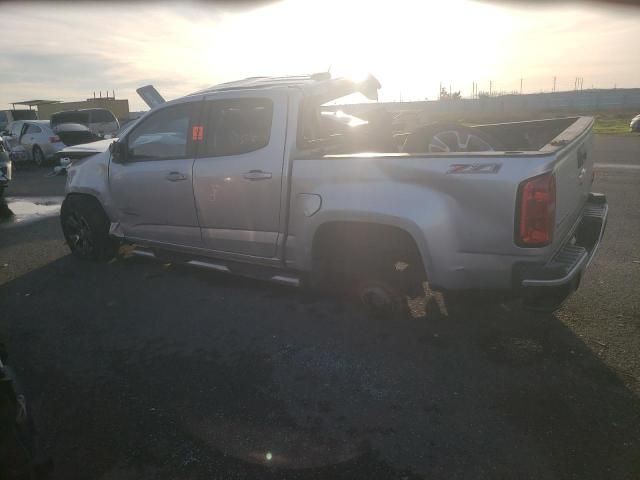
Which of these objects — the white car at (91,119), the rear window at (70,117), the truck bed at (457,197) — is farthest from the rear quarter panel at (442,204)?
the rear window at (70,117)

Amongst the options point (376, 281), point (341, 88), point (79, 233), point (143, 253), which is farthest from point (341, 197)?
point (79, 233)

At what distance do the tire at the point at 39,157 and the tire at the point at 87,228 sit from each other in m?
12.8

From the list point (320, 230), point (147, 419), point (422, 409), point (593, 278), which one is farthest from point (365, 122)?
point (147, 419)

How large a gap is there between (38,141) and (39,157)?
0.54m

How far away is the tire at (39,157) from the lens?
A: 16.3m

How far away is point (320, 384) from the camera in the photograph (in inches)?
116

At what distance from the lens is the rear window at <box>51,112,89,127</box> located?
17.7m

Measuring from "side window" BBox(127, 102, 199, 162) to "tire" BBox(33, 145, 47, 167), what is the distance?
45.4 feet

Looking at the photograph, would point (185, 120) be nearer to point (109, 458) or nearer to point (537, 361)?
point (109, 458)

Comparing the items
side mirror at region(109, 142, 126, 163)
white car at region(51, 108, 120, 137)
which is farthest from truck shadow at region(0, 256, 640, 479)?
white car at region(51, 108, 120, 137)

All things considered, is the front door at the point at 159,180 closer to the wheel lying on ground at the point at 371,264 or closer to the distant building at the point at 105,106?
the wheel lying on ground at the point at 371,264

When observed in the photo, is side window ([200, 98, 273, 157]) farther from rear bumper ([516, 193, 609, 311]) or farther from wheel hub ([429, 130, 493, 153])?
rear bumper ([516, 193, 609, 311])

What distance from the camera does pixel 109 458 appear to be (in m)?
2.38

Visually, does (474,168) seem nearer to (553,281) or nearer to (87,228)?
(553,281)
